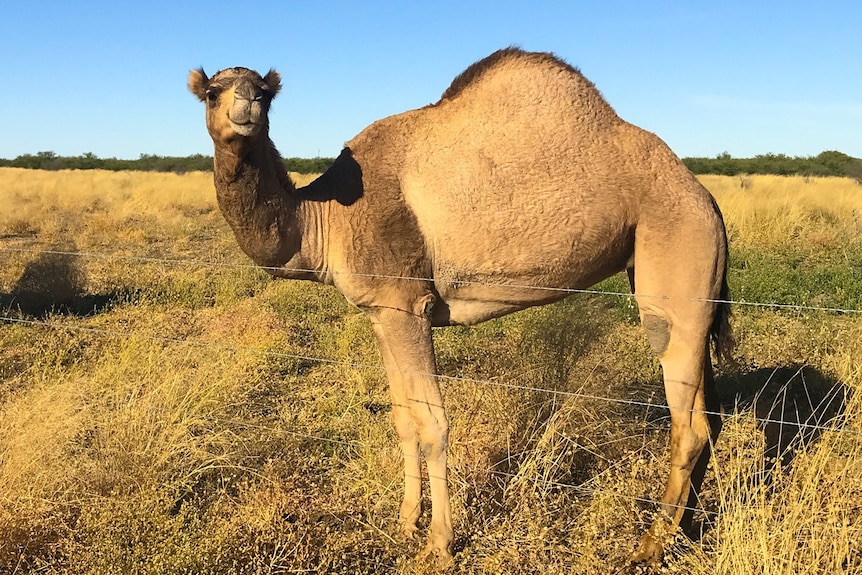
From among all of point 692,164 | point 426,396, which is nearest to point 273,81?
point 426,396

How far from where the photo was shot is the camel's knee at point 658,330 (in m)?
3.63

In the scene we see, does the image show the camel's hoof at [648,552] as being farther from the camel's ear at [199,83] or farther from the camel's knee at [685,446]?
the camel's ear at [199,83]

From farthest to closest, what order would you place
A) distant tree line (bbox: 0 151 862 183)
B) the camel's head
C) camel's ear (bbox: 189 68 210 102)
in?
distant tree line (bbox: 0 151 862 183)
camel's ear (bbox: 189 68 210 102)
the camel's head

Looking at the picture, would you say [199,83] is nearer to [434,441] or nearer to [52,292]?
[434,441]

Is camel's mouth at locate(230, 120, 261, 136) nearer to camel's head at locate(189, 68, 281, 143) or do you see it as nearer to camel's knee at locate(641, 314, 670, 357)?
camel's head at locate(189, 68, 281, 143)

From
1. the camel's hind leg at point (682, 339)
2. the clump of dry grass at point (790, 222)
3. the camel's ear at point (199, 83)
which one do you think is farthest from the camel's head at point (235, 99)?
the clump of dry grass at point (790, 222)

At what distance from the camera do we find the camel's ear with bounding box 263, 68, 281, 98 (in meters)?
3.38

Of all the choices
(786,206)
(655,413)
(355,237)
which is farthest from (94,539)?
(786,206)

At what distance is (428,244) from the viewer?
360 centimetres

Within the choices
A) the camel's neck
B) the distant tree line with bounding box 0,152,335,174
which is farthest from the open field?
the distant tree line with bounding box 0,152,335,174

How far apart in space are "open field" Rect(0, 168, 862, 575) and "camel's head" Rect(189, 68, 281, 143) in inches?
70.5

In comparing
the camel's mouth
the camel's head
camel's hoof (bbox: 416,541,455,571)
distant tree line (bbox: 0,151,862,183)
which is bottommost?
camel's hoof (bbox: 416,541,455,571)

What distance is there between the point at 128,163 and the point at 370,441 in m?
73.2

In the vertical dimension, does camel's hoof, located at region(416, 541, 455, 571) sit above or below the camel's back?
below
